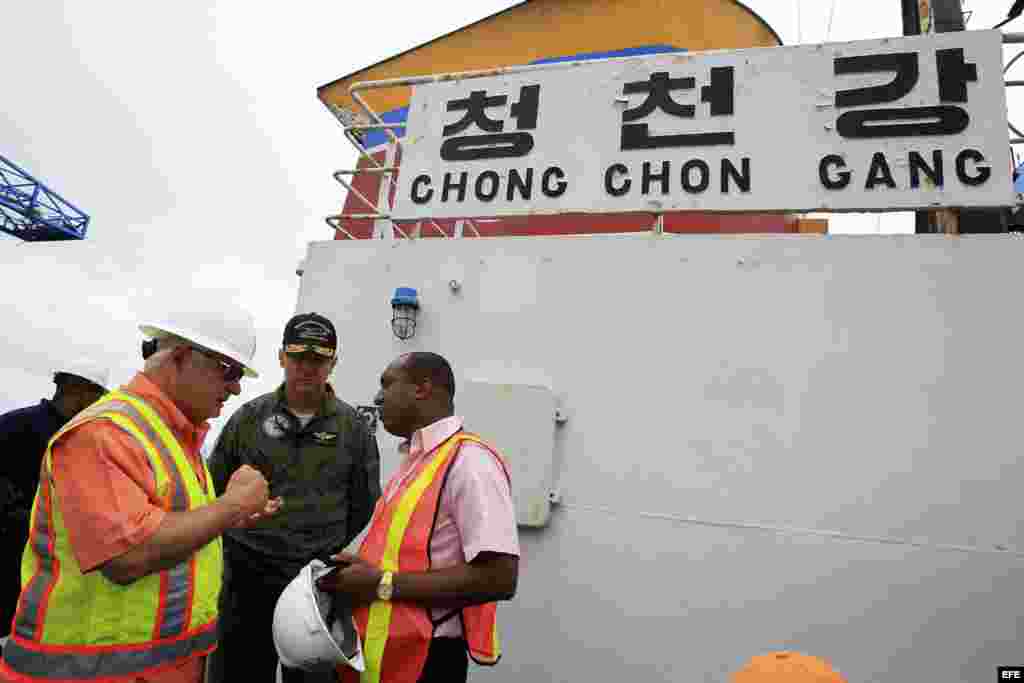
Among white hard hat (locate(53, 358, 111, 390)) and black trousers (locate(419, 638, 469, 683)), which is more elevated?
white hard hat (locate(53, 358, 111, 390))

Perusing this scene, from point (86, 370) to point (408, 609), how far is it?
3055mm

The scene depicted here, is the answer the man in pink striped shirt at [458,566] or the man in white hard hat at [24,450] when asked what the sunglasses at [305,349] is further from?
the man in white hard hat at [24,450]

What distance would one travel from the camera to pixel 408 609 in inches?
60.6

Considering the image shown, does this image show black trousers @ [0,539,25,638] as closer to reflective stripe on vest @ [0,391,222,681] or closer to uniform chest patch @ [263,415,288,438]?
uniform chest patch @ [263,415,288,438]

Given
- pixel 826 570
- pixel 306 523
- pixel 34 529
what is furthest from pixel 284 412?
pixel 826 570

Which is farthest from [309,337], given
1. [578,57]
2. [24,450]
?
[578,57]

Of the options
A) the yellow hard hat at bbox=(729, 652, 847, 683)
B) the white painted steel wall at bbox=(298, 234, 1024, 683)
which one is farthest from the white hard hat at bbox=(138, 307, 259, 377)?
the white painted steel wall at bbox=(298, 234, 1024, 683)

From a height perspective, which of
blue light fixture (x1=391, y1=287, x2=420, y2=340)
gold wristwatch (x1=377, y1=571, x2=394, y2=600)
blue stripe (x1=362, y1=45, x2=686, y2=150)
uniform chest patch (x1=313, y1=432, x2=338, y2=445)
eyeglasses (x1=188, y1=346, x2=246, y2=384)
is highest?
blue stripe (x1=362, y1=45, x2=686, y2=150)

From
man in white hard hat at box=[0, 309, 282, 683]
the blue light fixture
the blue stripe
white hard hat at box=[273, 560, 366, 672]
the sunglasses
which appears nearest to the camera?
man in white hard hat at box=[0, 309, 282, 683]

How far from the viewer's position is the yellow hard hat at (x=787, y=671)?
1077 millimetres

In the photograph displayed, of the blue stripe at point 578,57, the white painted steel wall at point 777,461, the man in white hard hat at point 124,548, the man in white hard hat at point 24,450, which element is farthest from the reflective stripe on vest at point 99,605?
the blue stripe at point 578,57

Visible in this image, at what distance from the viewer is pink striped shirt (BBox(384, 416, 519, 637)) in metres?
1.54

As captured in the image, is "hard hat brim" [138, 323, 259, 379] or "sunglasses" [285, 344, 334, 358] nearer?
"hard hat brim" [138, 323, 259, 379]

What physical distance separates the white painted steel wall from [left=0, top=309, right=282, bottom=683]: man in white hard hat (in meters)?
1.80
